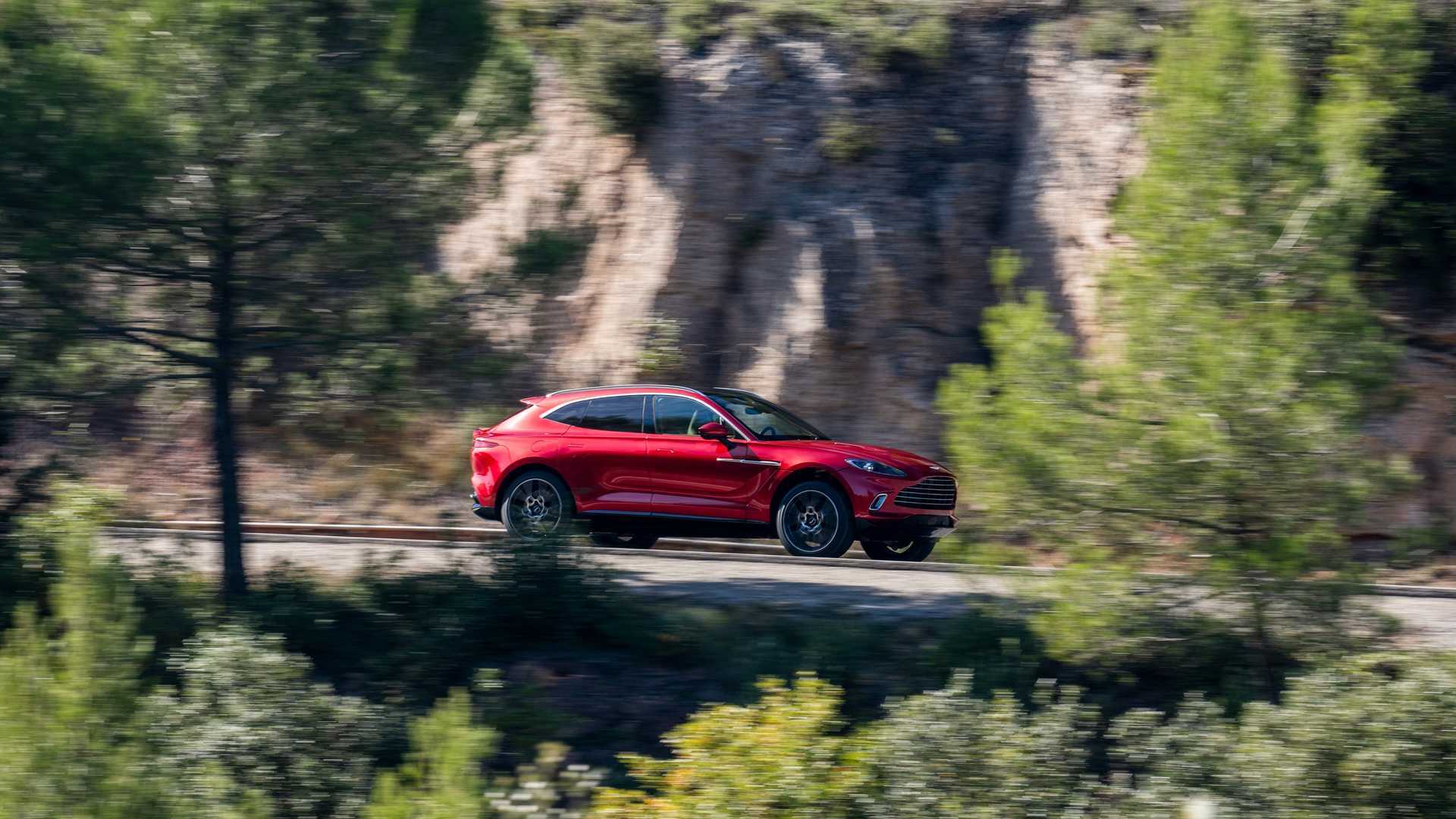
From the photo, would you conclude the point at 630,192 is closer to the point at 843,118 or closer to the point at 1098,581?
the point at 843,118

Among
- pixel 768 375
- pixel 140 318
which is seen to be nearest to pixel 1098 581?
pixel 140 318

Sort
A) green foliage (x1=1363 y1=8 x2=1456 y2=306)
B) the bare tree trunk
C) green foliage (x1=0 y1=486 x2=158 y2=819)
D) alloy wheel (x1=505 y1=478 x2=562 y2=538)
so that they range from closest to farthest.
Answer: green foliage (x1=0 y1=486 x2=158 y2=819)
the bare tree trunk
alloy wheel (x1=505 y1=478 x2=562 y2=538)
green foliage (x1=1363 y1=8 x2=1456 y2=306)

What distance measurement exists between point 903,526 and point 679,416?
8.46 ft

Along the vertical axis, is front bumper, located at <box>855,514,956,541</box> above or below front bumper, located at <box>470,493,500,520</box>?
below

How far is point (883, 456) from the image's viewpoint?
13398 millimetres

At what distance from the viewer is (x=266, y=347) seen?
11.4 m

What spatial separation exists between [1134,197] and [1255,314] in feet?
3.96

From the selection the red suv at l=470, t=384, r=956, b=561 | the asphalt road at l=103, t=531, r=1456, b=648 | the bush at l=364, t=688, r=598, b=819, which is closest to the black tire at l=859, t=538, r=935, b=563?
the red suv at l=470, t=384, r=956, b=561

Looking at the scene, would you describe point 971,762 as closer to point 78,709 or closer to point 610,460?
point 78,709

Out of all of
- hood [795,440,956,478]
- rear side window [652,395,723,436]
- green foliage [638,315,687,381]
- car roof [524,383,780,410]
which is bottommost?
hood [795,440,956,478]

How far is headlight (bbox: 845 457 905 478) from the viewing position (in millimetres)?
13242

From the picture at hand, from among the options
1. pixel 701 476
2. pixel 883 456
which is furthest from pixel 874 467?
pixel 701 476

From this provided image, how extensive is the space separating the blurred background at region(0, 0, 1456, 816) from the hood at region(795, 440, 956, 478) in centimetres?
178

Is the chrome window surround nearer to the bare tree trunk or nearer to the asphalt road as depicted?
the asphalt road
